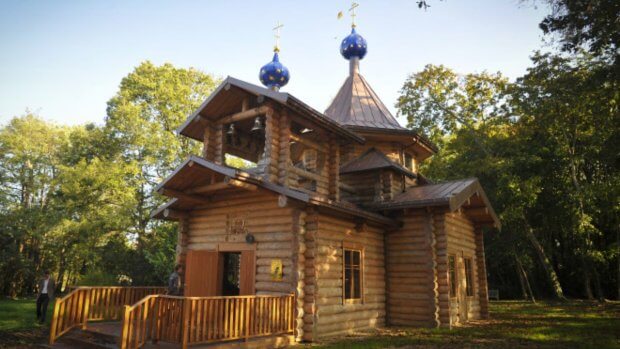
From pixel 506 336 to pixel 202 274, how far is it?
8492mm

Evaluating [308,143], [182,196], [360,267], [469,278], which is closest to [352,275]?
[360,267]

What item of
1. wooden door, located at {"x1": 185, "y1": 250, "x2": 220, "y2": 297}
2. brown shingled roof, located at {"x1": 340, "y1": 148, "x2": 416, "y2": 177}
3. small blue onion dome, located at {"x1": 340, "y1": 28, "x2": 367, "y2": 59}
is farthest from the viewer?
small blue onion dome, located at {"x1": 340, "y1": 28, "x2": 367, "y2": 59}

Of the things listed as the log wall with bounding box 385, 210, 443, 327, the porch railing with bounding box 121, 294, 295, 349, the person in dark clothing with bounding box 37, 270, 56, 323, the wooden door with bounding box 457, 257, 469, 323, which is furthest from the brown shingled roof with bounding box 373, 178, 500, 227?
the person in dark clothing with bounding box 37, 270, 56, 323

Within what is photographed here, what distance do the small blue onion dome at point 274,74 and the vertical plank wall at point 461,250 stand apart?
8.50m

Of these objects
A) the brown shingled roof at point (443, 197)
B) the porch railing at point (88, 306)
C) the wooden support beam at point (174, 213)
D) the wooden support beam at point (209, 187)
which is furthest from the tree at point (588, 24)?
the porch railing at point (88, 306)

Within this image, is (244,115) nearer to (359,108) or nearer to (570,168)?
(359,108)

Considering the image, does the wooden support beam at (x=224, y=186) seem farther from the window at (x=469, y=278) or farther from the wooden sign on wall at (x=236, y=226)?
the window at (x=469, y=278)

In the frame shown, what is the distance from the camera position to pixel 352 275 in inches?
490

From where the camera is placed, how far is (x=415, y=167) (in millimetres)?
18984

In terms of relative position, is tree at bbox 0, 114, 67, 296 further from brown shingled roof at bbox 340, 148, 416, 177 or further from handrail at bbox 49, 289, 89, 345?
brown shingled roof at bbox 340, 148, 416, 177

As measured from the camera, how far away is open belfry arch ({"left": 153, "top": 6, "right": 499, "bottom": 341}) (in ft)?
35.8

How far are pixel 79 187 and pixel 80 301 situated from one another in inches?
630

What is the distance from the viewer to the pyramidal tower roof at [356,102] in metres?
17.4

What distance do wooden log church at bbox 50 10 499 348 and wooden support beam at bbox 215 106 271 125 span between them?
4 centimetres
